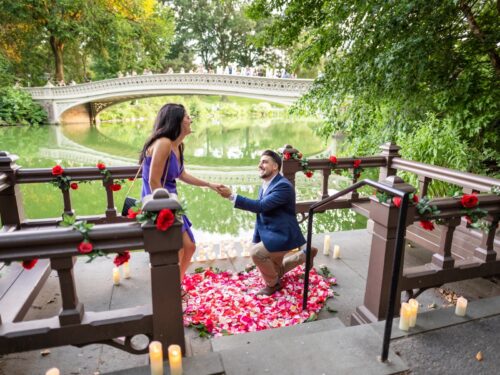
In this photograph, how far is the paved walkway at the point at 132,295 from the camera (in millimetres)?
2162

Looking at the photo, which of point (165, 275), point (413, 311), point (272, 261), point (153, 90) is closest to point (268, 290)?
point (272, 261)

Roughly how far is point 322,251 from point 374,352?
Result: 6.75 feet

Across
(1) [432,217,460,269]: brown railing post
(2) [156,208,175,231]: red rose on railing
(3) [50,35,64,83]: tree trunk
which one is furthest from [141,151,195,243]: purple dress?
(3) [50,35,64,83]: tree trunk

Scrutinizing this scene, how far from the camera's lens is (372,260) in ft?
7.60

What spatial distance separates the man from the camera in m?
2.88

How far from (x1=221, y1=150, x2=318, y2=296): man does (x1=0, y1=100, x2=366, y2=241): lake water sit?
2.40 feet

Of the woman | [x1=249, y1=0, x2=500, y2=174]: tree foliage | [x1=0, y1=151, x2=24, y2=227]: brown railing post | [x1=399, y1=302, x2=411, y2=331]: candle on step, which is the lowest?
[x1=399, y1=302, x2=411, y2=331]: candle on step

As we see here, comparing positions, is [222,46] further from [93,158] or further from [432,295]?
[432,295]

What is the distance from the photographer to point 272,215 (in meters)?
2.97

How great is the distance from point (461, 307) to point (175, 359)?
5.76 ft

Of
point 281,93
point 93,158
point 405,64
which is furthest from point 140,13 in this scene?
point 405,64

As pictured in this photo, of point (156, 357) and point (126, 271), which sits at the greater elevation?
point (156, 357)

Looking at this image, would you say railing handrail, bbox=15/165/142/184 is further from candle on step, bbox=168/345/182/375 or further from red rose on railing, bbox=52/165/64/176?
candle on step, bbox=168/345/182/375

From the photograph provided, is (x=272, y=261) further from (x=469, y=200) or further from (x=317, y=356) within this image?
(x=469, y=200)
